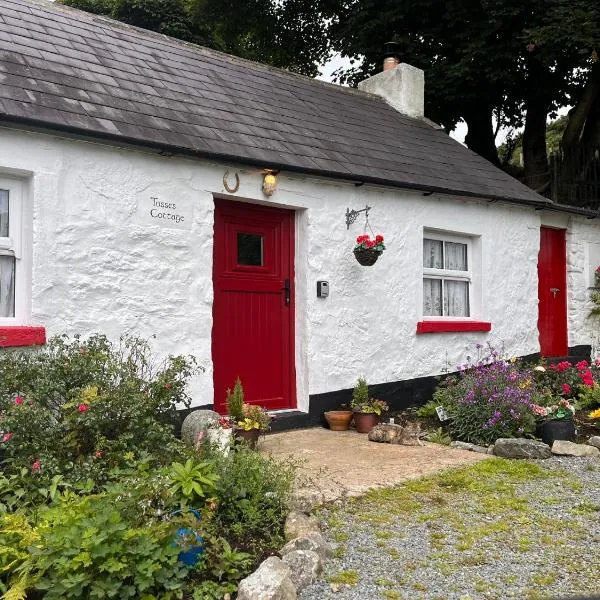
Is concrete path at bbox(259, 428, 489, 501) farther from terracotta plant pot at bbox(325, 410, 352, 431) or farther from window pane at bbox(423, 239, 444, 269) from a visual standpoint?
window pane at bbox(423, 239, 444, 269)

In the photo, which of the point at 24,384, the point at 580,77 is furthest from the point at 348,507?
the point at 580,77

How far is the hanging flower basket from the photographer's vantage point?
22.8ft

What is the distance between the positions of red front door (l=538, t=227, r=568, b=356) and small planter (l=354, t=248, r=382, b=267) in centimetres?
448

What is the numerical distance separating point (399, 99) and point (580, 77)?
6041 millimetres

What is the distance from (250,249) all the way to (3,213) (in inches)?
99.0

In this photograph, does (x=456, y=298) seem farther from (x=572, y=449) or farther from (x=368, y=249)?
(x=572, y=449)

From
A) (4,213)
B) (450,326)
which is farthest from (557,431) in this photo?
(4,213)

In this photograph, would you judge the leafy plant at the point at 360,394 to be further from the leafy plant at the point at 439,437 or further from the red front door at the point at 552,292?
the red front door at the point at 552,292

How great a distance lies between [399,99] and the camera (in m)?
11.1

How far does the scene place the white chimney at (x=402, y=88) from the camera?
11094 millimetres

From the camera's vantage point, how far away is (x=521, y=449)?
558 centimetres

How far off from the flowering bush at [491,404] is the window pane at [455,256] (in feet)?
6.42

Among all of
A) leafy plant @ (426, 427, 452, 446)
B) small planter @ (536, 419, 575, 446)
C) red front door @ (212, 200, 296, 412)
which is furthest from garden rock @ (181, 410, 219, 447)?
small planter @ (536, 419, 575, 446)

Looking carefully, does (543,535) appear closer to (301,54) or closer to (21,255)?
(21,255)
